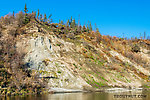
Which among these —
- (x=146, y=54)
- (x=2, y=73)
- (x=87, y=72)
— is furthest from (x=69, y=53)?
(x=146, y=54)

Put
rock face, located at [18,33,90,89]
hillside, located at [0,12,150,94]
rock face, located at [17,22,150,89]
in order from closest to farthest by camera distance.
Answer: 1. hillside, located at [0,12,150,94]
2. rock face, located at [18,33,90,89]
3. rock face, located at [17,22,150,89]

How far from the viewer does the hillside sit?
42.0 metres

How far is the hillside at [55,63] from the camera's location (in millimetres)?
41969

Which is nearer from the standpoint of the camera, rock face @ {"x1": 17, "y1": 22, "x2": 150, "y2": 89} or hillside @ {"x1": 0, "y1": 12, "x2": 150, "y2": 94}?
hillside @ {"x1": 0, "y1": 12, "x2": 150, "y2": 94}

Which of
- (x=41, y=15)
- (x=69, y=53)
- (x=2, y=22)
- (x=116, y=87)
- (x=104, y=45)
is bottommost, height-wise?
(x=116, y=87)

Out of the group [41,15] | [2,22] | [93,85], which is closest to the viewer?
[93,85]

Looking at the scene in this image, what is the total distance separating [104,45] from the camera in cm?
7350

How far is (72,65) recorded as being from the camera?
49625 millimetres

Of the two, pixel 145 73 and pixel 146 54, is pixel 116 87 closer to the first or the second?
pixel 145 73

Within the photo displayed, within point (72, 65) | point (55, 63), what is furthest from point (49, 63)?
point (72, 65)

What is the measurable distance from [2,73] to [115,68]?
110 feet

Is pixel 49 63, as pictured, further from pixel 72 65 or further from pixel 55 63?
pixel 72 65

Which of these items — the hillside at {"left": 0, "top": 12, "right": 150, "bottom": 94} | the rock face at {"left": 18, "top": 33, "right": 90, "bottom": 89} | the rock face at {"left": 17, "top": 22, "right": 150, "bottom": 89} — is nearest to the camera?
the hillside at {"left": 0, "top": 12, "right": 150, "bottom": 94}

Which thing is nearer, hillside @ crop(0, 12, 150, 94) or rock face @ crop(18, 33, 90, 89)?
hillside @ crop(0, 12, 150, 94)
